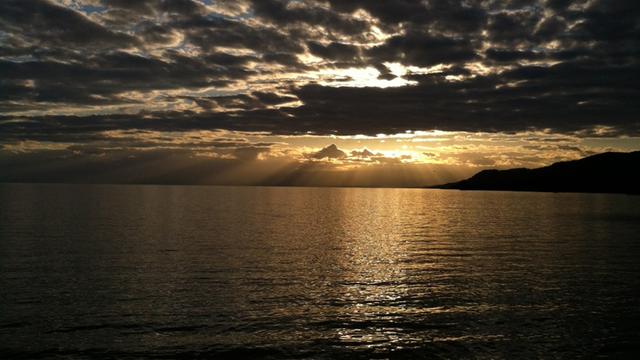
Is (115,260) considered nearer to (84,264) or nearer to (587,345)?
(84,264)

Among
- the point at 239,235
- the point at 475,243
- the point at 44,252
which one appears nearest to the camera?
the point at 44,252

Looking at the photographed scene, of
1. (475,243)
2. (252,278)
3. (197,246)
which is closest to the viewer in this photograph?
(252,278)

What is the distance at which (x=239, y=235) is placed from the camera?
72812mm

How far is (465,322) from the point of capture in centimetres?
2939

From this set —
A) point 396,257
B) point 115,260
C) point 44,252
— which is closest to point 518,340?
point 396,257

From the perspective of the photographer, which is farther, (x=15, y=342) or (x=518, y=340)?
(x=518, y=340)

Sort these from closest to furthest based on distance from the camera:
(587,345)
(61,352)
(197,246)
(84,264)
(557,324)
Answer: (61,352)
(587,345)
(557,324)
(84,264)
(197,246)

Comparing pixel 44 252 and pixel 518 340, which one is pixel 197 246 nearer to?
pixel 44 252

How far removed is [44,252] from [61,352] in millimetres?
32977

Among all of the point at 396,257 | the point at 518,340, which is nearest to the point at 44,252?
the point at 396,257

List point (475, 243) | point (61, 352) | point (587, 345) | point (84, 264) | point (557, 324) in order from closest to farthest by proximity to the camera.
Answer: point (61, 352) < point (587, 345) < point (557, 324) < point (84, 264) < point (475, 243)

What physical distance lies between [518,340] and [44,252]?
152 ft

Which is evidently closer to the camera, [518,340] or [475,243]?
[518,340]

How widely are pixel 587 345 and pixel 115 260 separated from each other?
130ft
